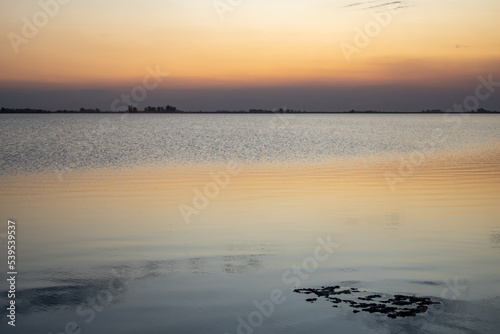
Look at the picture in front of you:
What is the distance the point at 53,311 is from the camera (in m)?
9.45

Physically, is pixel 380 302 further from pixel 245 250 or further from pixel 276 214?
pixel 276 214

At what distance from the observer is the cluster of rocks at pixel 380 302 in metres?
9.40

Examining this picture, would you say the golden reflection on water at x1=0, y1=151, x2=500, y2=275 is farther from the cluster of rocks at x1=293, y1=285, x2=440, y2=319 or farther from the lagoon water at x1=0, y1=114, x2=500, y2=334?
the cluster of rocks at x1=293, y1=285, x2=440, y2=319

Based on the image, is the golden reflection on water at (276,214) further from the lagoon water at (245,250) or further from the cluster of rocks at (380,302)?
the cluster of rocks at (380,302)

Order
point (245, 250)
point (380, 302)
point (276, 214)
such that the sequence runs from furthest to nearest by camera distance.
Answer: point (276, 214) < point (245, 250) < point (380, 302)

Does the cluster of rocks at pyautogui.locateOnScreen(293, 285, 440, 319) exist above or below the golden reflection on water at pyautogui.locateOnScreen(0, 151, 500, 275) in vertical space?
below

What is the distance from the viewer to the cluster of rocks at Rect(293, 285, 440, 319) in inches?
370

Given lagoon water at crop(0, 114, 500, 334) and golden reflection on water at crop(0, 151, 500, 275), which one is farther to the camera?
golden reflection on water at crop(0, 151, 500, 275)

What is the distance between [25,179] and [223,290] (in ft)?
66.6

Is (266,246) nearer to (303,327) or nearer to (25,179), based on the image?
(303,327)

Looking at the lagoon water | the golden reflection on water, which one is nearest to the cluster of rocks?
the lagoon water

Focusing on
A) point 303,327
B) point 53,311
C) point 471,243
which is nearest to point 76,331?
point 53,311

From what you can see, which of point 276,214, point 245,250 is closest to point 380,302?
point 245,250

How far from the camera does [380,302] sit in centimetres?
984
